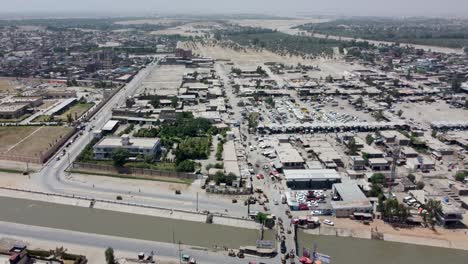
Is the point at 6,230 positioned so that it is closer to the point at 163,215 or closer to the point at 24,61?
the point at 163,215

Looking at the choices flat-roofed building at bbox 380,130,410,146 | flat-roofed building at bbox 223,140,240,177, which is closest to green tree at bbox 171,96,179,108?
flat-roofed building at bbox 223,140,240,177

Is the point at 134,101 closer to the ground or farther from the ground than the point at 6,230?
farther from the ground

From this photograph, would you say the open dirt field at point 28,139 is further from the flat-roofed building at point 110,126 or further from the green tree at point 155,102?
Answer: the green tree at point 155,102

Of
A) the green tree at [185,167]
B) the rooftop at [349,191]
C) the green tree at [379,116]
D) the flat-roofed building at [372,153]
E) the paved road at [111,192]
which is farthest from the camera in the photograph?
the green tree at [379,116]

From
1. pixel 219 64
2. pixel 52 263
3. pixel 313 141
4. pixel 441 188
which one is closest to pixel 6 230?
pixel 52 263

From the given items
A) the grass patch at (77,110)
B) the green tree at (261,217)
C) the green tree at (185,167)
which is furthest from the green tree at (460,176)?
the grass patch at (77,110)
